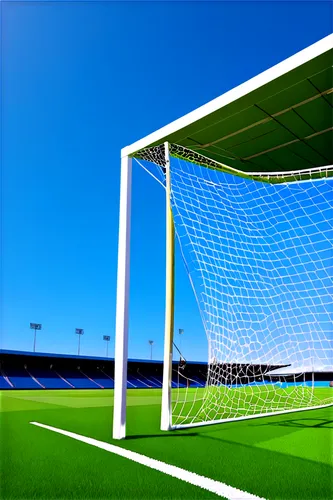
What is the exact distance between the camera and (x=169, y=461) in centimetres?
461

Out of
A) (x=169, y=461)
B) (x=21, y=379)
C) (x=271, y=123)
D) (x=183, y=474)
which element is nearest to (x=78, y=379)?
(x=21, y=379)

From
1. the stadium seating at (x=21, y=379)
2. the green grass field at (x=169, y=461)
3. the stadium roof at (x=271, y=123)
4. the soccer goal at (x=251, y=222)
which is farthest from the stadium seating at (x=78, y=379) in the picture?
the stadium roof at (x=271, y=123)

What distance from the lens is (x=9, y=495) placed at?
11.4 feet

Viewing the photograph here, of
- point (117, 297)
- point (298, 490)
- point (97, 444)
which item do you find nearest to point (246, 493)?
point (298, 490)

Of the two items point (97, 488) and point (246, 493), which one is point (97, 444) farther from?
point (246, 493)

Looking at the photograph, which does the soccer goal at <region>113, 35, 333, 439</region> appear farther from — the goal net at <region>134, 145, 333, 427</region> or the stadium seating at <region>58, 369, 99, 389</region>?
the stadium seating at <region>58, 369, 99, 389</region>

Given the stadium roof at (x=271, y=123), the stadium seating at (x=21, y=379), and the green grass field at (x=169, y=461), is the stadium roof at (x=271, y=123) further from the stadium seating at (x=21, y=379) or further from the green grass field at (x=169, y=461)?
the stadium seating at (x=21, y=379)

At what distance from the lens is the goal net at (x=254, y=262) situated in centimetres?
762

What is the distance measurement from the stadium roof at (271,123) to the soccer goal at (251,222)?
20 millimetres

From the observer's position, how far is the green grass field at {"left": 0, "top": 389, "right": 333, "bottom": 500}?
3.64 m

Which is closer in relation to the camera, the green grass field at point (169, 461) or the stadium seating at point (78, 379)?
the green grass field at point (169, 461)

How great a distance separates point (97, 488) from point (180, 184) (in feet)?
17.5

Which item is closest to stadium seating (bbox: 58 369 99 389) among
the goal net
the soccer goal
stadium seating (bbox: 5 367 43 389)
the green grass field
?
stadium seating (bbox: 5 367 43 389)

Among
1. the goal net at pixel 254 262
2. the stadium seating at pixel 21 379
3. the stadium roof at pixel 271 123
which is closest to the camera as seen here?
the stadium roof at pixel 271 123
